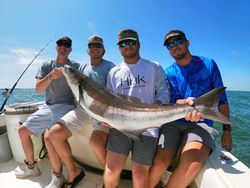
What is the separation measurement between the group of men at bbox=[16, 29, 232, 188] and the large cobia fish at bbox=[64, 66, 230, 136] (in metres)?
0.13

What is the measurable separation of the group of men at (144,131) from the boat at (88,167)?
0.14 meters

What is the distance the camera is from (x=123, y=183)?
3648 mm

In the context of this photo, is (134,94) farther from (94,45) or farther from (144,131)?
(94,45)

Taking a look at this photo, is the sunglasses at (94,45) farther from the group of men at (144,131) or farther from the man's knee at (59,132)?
the man's knee at (59,132)

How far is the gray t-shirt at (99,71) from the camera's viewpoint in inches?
147

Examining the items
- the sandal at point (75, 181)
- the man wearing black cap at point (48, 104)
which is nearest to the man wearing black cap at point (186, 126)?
the sandal at point (75, 181)

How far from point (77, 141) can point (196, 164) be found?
2.22 m

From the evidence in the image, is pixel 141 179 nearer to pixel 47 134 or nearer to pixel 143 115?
pixel 143 115

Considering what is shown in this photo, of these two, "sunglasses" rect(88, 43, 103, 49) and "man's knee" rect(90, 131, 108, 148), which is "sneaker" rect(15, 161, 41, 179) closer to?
"man's knee" rect(90, 131, 108, 148)

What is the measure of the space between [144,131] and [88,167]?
172cm

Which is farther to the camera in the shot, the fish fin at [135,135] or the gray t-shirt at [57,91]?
the gray t-shirt at [57,91]

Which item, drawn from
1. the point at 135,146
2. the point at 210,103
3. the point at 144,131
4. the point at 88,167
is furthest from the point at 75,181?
the point at 210,103

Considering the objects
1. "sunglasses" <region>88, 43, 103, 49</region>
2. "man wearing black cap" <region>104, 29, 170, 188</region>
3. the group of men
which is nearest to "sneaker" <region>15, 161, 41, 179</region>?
the group of men

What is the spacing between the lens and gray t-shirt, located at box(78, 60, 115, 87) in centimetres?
374
